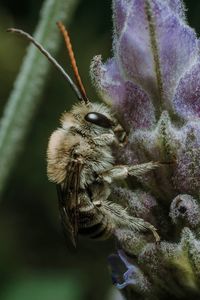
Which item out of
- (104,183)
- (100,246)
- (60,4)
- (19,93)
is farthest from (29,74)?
(100,246)

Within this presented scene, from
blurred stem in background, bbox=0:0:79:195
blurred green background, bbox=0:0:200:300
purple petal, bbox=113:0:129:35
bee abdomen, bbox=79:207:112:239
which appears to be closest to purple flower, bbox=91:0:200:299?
purple petal, bbox=113:0:129:35

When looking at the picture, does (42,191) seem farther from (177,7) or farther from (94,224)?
(177,7)

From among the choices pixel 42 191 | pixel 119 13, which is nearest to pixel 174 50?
pixel 119 13

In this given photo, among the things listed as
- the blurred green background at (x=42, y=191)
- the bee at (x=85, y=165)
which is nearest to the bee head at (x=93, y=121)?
the bee at (x=85, y=165)

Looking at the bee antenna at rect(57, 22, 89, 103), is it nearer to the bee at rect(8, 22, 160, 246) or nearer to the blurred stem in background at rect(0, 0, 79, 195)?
the bee at rect(8, 22, 160, 246)

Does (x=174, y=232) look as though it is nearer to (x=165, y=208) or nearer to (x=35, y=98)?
(x=165, y=208)

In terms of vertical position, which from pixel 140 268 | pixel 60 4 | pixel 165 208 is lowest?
pixel 140 268

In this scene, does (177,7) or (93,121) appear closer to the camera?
(177,7)
